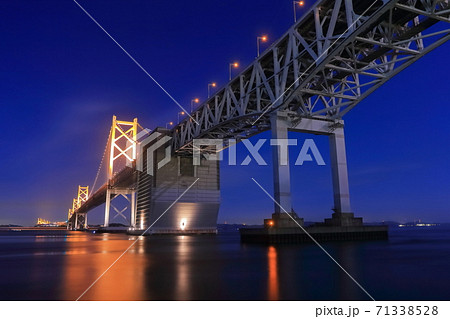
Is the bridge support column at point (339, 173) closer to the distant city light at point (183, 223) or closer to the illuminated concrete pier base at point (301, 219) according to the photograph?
the illuminated concrete pier base at point (301, 219)

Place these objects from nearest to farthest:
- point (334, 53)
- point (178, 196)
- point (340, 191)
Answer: point (334, 53) < point (340, 191) < point (178, 196)

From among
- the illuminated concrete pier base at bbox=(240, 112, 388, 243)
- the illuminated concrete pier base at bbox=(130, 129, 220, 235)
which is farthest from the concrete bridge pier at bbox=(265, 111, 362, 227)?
the illuminated concrete pier base at bbox=(130, 129, 220, 235)

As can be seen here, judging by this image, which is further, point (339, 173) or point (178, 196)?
point (178, 196)

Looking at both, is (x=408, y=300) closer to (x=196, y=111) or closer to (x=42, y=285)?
(x=42, y=285)

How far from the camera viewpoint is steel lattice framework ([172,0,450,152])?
70.1ft

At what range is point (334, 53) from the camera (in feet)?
75.5

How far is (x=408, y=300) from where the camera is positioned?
7.70 meters

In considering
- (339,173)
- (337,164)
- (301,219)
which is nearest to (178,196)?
(337,164)

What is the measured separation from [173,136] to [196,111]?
10.3 m

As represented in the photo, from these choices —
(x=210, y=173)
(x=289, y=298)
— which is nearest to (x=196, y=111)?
(x=210, y=173)

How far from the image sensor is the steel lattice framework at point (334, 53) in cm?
2136

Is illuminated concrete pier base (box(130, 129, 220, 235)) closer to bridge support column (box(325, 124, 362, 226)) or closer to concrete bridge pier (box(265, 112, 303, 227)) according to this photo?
concrete bridge pier (box(265, 112, 303, 227))

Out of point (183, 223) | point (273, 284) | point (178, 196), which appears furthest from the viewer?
point (183, 223)

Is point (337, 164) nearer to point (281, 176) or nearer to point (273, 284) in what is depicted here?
point (281, 176)
